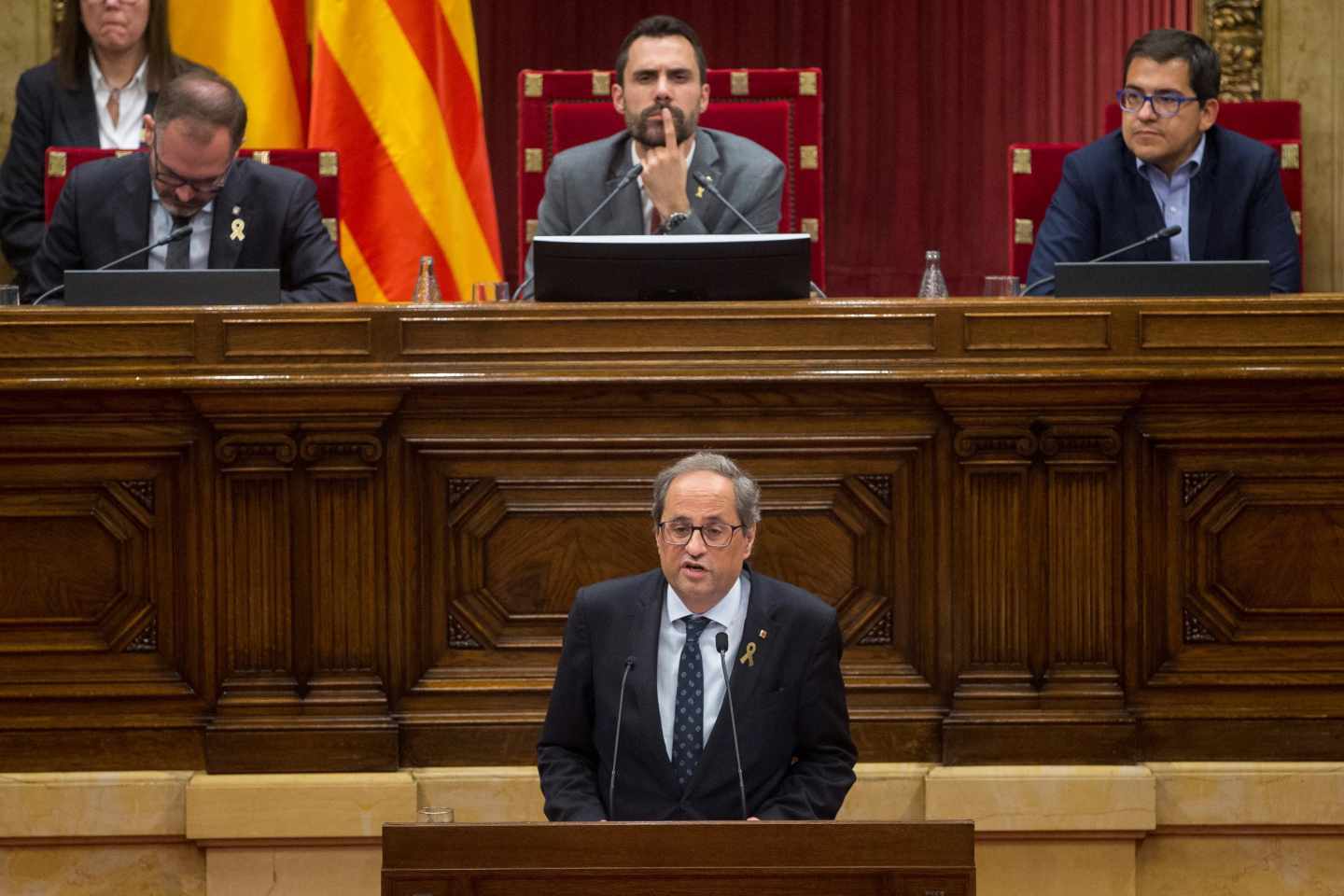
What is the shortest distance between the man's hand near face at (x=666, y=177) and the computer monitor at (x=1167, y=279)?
949mm

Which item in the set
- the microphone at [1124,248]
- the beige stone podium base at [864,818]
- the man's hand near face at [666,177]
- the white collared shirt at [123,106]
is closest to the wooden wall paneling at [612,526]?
the beige stone podium base at [864,818]

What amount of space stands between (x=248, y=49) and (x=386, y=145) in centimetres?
47

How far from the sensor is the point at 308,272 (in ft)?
14.1

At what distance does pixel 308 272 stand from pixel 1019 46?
3164 mm

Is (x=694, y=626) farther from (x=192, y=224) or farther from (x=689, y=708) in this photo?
(x=192, y=224)

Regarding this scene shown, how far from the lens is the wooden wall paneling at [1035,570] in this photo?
365 centimetres

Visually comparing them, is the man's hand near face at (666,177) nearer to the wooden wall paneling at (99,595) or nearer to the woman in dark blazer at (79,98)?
the wooden wall paneling at (99,595)

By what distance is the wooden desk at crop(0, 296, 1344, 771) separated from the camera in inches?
144

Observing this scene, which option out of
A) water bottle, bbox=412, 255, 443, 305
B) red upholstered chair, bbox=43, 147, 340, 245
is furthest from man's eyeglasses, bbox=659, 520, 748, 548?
red upholstered chair, bbox=43, 147, 340, 245

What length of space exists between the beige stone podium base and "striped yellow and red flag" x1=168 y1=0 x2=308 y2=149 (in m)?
2.42

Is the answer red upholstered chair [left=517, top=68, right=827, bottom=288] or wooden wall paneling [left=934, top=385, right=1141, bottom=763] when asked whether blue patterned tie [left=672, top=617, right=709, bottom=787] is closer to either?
wooden wall paneling [left=934, top=385, right=1141, bottom=763]

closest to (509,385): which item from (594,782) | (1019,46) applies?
(594,782)

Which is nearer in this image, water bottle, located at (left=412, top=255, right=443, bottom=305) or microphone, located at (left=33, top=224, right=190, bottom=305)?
microphone, located at (left=33, top=224, right=190, bottom=305)

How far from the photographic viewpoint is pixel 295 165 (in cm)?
471
